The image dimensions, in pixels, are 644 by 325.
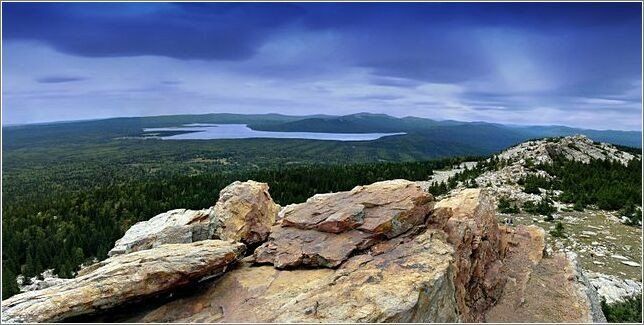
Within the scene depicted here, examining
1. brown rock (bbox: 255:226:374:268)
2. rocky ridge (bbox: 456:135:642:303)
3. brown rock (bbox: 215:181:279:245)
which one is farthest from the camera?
rocky ridge (bbox: 456:135:642:303)

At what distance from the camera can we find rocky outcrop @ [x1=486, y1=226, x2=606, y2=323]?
11.7m

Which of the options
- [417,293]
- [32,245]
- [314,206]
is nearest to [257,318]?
[417,293]

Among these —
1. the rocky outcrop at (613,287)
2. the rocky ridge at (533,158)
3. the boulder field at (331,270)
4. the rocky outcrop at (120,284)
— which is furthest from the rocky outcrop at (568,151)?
the rocky outcrop at (120,284)

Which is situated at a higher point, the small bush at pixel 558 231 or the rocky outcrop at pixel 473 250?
the rocky outcrop at pixel 473 250

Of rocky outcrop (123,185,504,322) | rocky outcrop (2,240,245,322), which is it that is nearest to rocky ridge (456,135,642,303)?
rocky outcrop (123,185,504,322)

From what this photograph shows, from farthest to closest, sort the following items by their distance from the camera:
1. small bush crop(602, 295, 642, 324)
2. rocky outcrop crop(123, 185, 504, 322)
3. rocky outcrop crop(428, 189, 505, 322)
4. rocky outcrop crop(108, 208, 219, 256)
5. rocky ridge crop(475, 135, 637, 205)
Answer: rocky ridge crop(475, 135, 637, 205)
small bush crop(602, 295, 642, 324)
rocky outcrop crop(108, 208, 219, 256)
rocky outcrop crop(428, 189, 505, 322)
rocky outcrop crop(123, 185, 504, 322)

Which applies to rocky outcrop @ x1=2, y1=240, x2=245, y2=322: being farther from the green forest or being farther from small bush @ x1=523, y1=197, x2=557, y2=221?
small bush @ x1=523, y1=197, x2=557, y2=221

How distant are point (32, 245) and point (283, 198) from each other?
1923cm

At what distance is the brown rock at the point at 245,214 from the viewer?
13305 millimetres

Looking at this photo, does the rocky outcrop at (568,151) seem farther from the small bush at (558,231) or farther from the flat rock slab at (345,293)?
the flat rock slab at (345,293)

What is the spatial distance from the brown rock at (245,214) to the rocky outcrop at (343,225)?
2.64ft

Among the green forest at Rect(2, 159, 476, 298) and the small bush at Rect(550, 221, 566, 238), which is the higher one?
the small bush at Rect(550, 221, 566, 238)

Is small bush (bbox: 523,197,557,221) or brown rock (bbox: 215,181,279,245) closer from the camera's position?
brown rock (bbox: 215,181,279,245)

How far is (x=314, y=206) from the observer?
13.5 m
